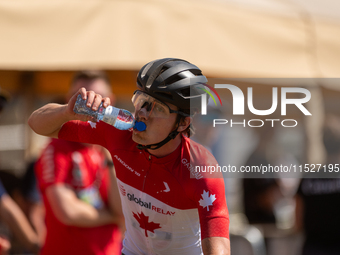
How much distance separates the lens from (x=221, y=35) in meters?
4.63

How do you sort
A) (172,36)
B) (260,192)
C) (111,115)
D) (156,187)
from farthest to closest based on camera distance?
1. (260,192)
2. (172,36)
3. (156,187)
4. (111,115)

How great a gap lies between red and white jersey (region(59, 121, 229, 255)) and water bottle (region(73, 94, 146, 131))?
0.19 metres

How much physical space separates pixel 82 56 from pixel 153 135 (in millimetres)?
2360

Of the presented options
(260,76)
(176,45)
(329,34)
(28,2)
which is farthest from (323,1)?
(28,2)

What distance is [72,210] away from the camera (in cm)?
313

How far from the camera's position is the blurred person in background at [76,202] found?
3.17 meters

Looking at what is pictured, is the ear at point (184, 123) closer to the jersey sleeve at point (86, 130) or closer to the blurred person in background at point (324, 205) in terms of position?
the jersey sleeve at point (86, 130)

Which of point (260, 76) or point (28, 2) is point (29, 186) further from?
point (260, 76)

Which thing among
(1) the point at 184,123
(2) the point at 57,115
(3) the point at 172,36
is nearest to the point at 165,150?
(1) the point at 184,123

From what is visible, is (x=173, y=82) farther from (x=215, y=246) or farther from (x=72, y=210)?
(x=72, y=210)

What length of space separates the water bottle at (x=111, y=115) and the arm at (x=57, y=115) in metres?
0.04

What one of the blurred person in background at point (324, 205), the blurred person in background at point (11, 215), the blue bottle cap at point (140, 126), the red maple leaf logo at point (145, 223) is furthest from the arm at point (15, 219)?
the blurred person in background at point (324, 205)

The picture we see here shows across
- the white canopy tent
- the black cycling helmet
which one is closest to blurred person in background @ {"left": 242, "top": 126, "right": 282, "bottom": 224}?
the white canopy tent

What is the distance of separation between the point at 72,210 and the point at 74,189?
0.69ft
